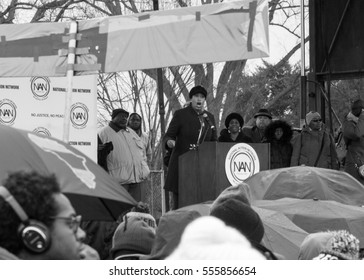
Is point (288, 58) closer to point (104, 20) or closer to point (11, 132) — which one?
point (104, 20)

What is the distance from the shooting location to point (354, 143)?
592 inches

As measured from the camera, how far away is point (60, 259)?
384 cm

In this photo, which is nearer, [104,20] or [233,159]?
[104,20]

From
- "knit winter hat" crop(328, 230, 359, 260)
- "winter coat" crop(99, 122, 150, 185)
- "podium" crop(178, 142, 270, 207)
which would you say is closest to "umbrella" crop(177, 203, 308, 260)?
"knit winter hat" crop(328, 230, 359, 260)

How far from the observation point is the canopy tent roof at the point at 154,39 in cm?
1046

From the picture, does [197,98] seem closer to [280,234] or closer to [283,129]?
[283,129]

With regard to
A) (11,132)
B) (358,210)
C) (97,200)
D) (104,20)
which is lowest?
(358,210)

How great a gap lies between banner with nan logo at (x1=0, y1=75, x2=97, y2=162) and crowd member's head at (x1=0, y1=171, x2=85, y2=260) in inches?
294

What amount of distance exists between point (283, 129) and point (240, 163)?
6.67ft

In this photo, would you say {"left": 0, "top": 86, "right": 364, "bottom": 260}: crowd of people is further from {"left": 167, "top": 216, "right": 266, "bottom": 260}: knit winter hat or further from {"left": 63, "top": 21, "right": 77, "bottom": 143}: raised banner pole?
{"left": 63, "top": 21, "right": 77, "bottom": 143}: raised banner pole

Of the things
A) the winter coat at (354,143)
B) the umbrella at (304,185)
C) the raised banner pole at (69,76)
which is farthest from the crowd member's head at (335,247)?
the winter coat at (354,143)

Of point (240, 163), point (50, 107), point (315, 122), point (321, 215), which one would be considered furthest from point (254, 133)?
point (321, 215)

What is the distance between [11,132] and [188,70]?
1826 centimetres

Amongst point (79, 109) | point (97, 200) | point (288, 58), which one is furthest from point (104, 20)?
point (288, 58)
